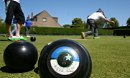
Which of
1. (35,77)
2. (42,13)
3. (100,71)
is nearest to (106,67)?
(100,71)

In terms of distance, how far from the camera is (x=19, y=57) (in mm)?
3947

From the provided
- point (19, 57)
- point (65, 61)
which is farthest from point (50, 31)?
point (65, 61)

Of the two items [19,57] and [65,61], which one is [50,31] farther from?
[65,61]

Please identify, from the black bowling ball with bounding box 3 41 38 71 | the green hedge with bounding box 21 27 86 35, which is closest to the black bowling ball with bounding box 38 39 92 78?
the black bowling ball with bounding box 3 41 38 71

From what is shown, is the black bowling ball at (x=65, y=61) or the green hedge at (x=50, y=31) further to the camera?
the green hedge at (x=50, y=31)

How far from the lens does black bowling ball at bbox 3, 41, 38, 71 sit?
12.9ft

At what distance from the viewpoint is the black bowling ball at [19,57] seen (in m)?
3.94

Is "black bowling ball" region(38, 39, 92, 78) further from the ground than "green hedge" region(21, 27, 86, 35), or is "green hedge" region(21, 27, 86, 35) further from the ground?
"black bowling ball" region(38, 39, 92, 78)

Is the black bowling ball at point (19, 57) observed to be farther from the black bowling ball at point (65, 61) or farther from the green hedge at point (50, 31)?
the green hedge at point (50, 31)

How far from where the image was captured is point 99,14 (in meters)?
15.1

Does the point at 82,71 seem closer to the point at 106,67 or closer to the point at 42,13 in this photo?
the point at 106,67

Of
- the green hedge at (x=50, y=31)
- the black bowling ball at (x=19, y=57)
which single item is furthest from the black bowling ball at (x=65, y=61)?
the green hedge at (x=50, y=31)

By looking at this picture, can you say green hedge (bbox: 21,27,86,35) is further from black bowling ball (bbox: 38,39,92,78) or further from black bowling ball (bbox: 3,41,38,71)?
black bowling ball (bbox: 38,39,92,78)

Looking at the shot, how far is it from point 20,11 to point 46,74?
6.14 m
